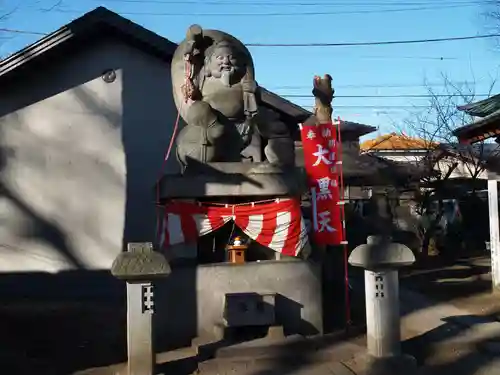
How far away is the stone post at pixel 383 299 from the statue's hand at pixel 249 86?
12.5 feet

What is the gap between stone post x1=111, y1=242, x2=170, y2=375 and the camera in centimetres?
755

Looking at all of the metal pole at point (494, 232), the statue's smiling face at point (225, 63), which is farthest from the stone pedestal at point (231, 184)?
the metal pole at point (494, 232)

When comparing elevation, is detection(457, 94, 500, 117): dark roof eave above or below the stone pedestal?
above

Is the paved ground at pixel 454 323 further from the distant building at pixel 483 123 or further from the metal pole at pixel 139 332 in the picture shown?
the metal pole at pixel 139 332

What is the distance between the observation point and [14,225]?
46.8 feet

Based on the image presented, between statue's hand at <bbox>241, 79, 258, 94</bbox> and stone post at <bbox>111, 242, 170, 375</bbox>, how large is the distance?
4.14 metres

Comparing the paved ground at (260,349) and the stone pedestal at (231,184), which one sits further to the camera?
the stone pedestal at (231,184)

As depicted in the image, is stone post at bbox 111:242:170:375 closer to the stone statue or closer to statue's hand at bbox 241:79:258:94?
the stone statue

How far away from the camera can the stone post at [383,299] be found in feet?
26.6

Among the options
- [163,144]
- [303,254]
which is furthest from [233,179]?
[163,144]

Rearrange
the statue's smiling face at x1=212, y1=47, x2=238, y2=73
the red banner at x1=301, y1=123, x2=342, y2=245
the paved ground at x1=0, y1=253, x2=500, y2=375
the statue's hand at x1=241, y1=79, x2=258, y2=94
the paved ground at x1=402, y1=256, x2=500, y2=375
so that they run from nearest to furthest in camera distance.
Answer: the paved ground at x1=0, y1=253, x2=500, y2=375
the paved ground at x1=402, y1=256, x2=500, y2=375
the red banner at x1=301, y1=123, x2=342, y2=245
the statue's smiling face at x1=212, y1=47, x2=238, y2=73
the statue's hand at x1=241, y1=79, x2=258, y2=94

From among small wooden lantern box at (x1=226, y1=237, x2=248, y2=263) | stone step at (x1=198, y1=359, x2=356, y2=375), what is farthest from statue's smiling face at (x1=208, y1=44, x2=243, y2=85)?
stone step at (x1=198, y1=359, x2=356, y2=375)

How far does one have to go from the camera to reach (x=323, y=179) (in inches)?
406

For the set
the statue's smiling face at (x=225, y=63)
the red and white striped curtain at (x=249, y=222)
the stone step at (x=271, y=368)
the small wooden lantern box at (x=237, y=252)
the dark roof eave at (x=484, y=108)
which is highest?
the statue's smiling face at (x=225, y=63)
